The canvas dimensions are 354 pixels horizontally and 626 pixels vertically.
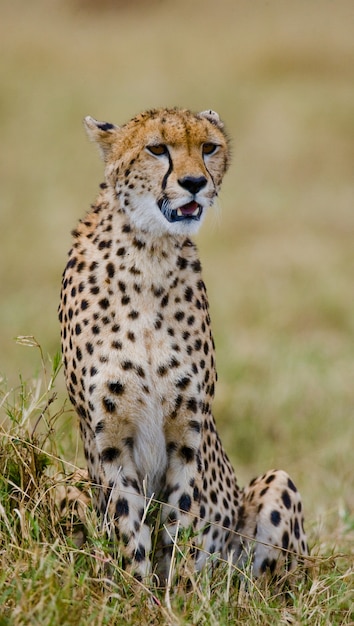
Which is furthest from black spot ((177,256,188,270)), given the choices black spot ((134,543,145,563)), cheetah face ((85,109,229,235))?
black spot ((134,543,145,563))

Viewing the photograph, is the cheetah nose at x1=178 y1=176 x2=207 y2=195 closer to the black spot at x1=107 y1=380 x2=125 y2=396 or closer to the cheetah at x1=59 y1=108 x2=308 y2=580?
the cheetah at x1=59 y1=108 x2=308 y2=580

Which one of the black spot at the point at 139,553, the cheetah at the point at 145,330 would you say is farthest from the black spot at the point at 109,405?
the black spot at the point at 139,553

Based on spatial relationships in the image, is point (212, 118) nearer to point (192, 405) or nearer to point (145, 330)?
point (145, 330)

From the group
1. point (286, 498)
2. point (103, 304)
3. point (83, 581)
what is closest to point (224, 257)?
point (286, 498)

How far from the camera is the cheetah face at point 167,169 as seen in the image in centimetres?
308

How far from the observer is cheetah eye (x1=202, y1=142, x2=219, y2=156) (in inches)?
126

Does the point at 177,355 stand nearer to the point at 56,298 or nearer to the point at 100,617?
the point at 100,617

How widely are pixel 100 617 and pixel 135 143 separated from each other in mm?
1229

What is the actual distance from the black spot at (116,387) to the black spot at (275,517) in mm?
685

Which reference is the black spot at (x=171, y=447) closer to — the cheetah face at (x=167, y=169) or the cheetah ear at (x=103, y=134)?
the cheetah face at (x=167, y=169)

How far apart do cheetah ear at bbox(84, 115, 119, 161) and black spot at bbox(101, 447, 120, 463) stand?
79 cm

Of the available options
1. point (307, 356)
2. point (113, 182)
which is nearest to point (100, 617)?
point (113, 182)

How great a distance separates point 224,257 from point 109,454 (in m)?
5.90

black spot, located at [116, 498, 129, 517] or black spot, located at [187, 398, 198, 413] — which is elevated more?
black spot, located at [187, 398, 198, 413]
